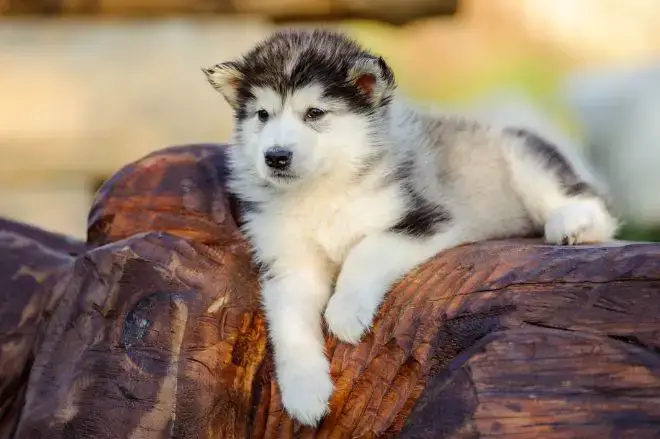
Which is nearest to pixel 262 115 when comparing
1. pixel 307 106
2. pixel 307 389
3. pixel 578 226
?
pixel 307 106

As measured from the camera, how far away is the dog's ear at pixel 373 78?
2.77 meters

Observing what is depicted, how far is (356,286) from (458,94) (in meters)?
4.50

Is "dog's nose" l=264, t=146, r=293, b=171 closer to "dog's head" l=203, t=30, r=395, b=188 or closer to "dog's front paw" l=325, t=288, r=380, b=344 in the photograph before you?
"dog's head" l=203, t=30, r=395, b=188

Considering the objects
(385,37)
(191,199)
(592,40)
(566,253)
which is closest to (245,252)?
(191,199)

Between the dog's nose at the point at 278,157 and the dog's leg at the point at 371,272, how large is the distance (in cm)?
35

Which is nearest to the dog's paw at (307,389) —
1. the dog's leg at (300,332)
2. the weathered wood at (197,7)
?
the dog's leg at (300,332)

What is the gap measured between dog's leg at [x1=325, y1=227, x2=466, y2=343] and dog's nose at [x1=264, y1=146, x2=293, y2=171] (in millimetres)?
354

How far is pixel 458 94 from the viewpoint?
6.75 metres

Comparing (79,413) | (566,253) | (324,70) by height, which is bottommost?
(79,413)

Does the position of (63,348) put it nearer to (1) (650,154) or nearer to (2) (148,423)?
(2) (148,423)

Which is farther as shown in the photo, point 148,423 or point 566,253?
point 148,423

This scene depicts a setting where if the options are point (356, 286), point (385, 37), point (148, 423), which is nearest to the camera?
point (148, 423)

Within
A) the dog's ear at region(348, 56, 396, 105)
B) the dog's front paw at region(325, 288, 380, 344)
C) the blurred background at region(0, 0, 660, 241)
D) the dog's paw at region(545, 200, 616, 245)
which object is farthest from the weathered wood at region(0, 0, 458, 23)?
the dog's front paw at region(325, 288, 380, 344)

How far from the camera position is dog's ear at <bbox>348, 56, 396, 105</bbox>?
2.77 meters
